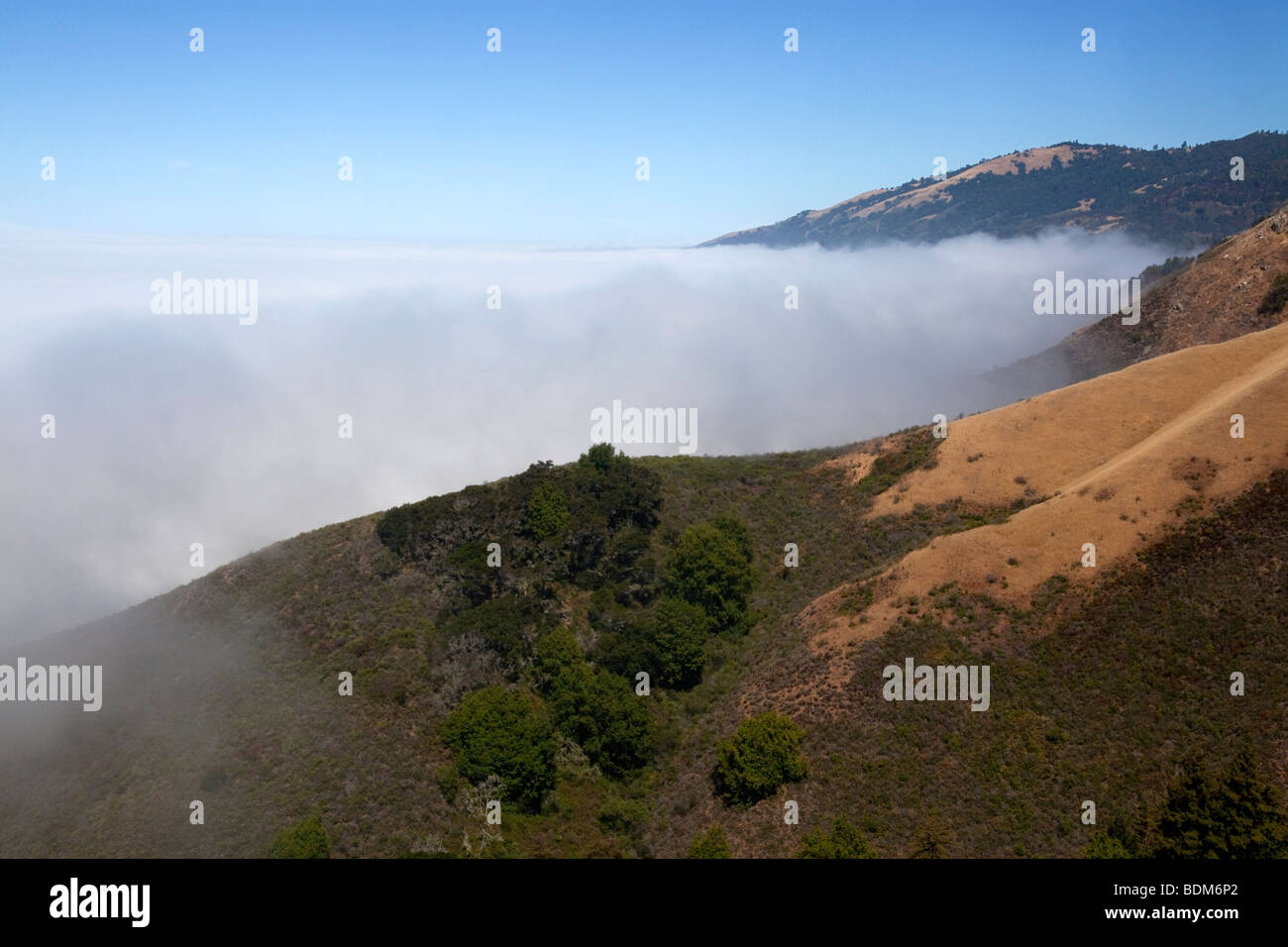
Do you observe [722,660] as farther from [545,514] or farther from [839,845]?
[839,845]

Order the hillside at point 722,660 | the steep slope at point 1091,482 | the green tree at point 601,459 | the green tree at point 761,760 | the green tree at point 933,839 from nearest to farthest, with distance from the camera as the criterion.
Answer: the green tree at point 933,839, the hillside at point 722,660, the green tree at point 761,760, the steep slope at point 1091,482, the green tree at point 601,459

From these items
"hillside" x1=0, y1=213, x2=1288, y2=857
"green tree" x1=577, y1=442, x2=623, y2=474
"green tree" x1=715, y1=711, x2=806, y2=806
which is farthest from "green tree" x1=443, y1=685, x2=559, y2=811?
"green tree" x1=577, y1=442, x2=623, y2=474

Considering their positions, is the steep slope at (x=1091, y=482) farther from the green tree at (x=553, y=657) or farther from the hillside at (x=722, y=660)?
the green tree at (x=553, y=657)

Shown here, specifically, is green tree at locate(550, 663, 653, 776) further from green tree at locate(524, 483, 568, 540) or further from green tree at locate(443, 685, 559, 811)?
green tree at locate(524, 483, 568, 540)

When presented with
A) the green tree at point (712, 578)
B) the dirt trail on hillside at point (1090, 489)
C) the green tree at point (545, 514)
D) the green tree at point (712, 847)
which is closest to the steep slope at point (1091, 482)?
the dirt trail on hillside at point (1090, 489)

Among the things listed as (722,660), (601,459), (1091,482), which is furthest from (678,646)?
(1091,482)
